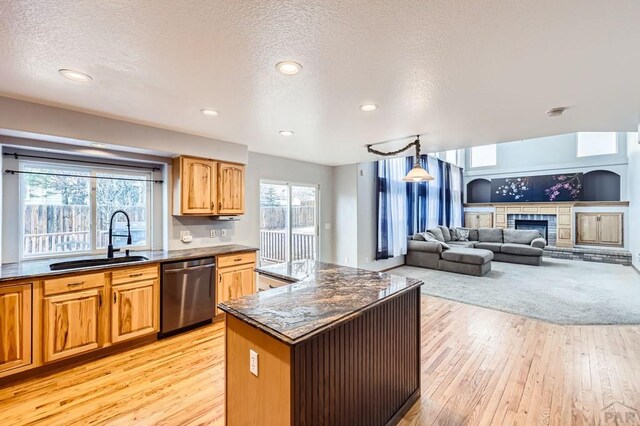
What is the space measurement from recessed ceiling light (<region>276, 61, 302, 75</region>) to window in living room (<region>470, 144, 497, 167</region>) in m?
11.5

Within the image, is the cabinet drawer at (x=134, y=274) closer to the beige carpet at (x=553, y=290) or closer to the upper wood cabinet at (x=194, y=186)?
the upper wood cabinet at (x=194, y=186)

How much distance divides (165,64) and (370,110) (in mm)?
1751

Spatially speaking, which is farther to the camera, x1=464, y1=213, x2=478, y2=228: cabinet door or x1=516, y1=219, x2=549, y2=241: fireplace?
x1=464, y1=213, x2=478, y2=228: cabinet door

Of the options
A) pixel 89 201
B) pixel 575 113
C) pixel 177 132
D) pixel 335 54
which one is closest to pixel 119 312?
pixel 89 201

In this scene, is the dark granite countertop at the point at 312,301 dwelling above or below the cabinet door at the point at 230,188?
below

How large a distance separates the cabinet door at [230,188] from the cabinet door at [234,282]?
2.74 ft

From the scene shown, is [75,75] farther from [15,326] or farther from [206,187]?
[15,326]

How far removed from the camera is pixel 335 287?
6.64 feet

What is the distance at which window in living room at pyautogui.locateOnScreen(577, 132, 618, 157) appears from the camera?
8.88m

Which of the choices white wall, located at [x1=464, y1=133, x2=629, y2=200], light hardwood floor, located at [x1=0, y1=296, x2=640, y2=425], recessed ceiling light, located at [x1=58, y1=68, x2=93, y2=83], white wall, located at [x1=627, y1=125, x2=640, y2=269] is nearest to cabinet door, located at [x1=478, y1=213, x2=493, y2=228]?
white wall, located at [x1=464, y1=133, x2=629, y2=200]

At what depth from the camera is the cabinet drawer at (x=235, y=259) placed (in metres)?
3.65

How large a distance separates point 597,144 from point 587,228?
2.74 m

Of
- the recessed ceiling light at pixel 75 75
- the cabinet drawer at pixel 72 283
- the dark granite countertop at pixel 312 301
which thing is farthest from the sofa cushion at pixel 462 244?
the recessed ceiling light at pixel 75 75

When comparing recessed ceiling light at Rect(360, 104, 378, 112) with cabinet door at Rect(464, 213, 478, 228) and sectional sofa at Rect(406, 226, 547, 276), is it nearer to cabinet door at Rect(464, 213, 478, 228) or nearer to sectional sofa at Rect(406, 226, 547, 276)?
sectional sofa at Rect(406, 226, 547, 276)
